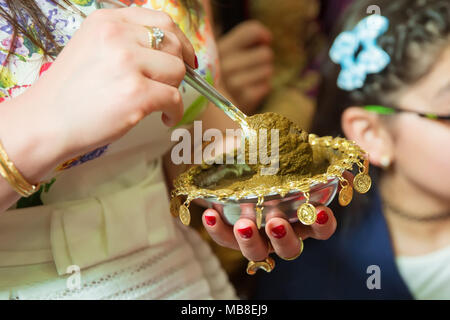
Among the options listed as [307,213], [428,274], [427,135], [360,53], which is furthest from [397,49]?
[307,213]

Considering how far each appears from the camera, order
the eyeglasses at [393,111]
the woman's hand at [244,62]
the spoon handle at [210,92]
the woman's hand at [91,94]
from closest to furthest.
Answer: the woman's hand at [91,94]
the spoon handle at [210,92]
the eyeglasses at [393,111]
the woman's hand at [244,62]

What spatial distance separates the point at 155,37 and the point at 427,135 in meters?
0.64

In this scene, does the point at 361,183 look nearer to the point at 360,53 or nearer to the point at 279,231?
the point at 279,231

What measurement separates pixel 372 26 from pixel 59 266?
77 centimetres

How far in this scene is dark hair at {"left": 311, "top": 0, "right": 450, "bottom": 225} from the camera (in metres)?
0.88

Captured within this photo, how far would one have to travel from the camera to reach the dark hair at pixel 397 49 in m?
0.88

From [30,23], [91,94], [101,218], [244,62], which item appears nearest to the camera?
[91,94]

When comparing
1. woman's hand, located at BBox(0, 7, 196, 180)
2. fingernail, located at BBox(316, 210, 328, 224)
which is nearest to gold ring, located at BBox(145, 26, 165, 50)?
woman's hand, located at BBox(0, 7, 196, 180)

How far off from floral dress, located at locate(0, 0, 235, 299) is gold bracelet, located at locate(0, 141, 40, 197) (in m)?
0.10

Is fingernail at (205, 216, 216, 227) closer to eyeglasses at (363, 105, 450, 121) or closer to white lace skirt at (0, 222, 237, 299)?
white lace skirt at (0, 222, 237, 299)

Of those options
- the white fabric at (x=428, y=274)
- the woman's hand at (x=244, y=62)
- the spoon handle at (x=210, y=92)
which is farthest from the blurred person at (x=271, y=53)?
the spoon handle at (x=210, y=92)

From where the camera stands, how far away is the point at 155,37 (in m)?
0.46

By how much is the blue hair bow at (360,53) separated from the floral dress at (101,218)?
1.36 feet

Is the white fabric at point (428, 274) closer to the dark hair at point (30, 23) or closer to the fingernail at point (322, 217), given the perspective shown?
the fingernail at point (322, 217)
